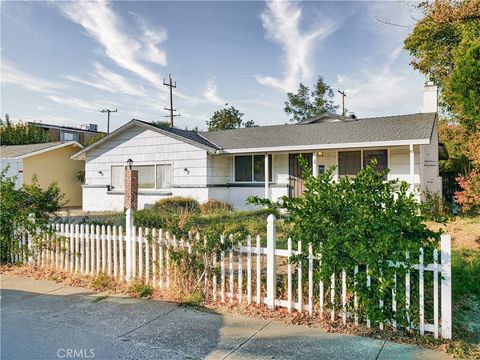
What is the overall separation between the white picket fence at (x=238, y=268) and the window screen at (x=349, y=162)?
27.3ft

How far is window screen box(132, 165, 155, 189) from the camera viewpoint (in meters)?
16.3

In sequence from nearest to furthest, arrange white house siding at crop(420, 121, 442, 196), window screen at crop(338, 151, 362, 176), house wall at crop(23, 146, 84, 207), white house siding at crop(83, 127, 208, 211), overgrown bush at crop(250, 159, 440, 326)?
overgrown bush at crop(250, 159, 440, 326) → white house siding at crop(420, 121, 442, 196) → window screen at crop(338, 151, 362, 176) → white house siding at crop(83, 127, 208, 211) → house wall at crop(23, 146, 84, 207)

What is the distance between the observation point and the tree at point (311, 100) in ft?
121

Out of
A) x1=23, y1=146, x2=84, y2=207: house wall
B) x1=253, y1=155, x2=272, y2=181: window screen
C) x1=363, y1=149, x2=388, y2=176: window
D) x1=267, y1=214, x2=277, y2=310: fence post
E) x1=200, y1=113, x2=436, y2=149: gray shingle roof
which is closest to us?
x1=267, y1=214, x2=277, y2=310: fence post

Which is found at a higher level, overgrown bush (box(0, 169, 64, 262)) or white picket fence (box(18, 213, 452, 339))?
overgrown bush (box(0, 169, 64, 262))

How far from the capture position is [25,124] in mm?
29734

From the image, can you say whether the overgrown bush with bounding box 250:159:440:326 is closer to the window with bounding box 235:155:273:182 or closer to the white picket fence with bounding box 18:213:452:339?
the white picket fence with bounding box 18:213:452:339

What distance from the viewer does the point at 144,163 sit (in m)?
16.3

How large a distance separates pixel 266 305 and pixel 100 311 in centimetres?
216

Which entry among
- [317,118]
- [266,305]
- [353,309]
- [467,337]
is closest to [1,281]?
[266,305]

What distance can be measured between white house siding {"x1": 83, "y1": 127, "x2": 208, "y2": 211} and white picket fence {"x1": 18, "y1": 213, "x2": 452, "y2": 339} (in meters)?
8.52

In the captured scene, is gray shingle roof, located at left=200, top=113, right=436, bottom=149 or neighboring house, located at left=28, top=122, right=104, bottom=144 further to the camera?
neighboring house, located at left=28, top=122, right=104, bottom=144

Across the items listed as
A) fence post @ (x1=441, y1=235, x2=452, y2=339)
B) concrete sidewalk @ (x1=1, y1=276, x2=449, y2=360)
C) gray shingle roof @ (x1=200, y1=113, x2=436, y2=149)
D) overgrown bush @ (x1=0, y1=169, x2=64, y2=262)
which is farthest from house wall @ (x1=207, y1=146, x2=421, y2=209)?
fence post @ (x1=441, y1=235, x2=452, y2=339)

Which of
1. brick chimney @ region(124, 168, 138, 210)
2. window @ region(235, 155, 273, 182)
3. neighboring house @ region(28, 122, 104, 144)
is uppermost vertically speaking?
neighboring house @ region(28, 122, 104, 144)
